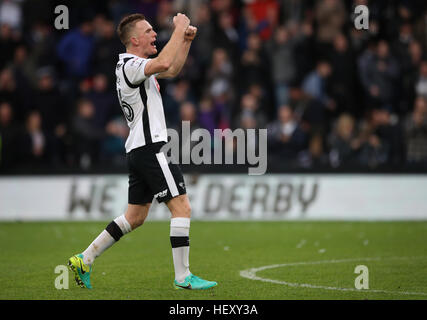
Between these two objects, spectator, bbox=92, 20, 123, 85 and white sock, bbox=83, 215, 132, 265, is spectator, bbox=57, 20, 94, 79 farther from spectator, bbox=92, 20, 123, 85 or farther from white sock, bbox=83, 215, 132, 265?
white sock, bbox=83, 215, 132, 265

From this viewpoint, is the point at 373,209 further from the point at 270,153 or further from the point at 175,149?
the point at 175,149

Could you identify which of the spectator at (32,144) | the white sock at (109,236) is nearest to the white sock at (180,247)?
the white sock at (109,236)

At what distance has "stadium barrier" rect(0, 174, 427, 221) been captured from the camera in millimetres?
17984

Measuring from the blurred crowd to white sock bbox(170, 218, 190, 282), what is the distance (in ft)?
32.4

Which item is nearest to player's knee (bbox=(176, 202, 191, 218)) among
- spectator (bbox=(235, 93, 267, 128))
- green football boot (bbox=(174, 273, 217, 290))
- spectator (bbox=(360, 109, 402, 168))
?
green football boot (bbox=(174, 273, 217, 290))

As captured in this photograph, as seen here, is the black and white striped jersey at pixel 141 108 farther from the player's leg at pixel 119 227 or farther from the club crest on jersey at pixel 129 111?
the player's leg at pixel 119 227

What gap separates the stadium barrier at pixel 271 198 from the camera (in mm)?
17984

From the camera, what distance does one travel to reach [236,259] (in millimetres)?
11352

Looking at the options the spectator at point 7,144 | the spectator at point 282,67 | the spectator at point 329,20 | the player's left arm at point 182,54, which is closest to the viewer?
the player's left arm at point 182,54

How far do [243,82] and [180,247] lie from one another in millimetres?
11861

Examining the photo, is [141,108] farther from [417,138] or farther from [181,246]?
[417,138]

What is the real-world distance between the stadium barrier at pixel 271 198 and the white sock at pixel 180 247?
9.35 meters

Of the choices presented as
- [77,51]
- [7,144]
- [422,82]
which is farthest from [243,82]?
[7,144]

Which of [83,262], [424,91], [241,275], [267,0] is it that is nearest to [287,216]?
[424,91]
